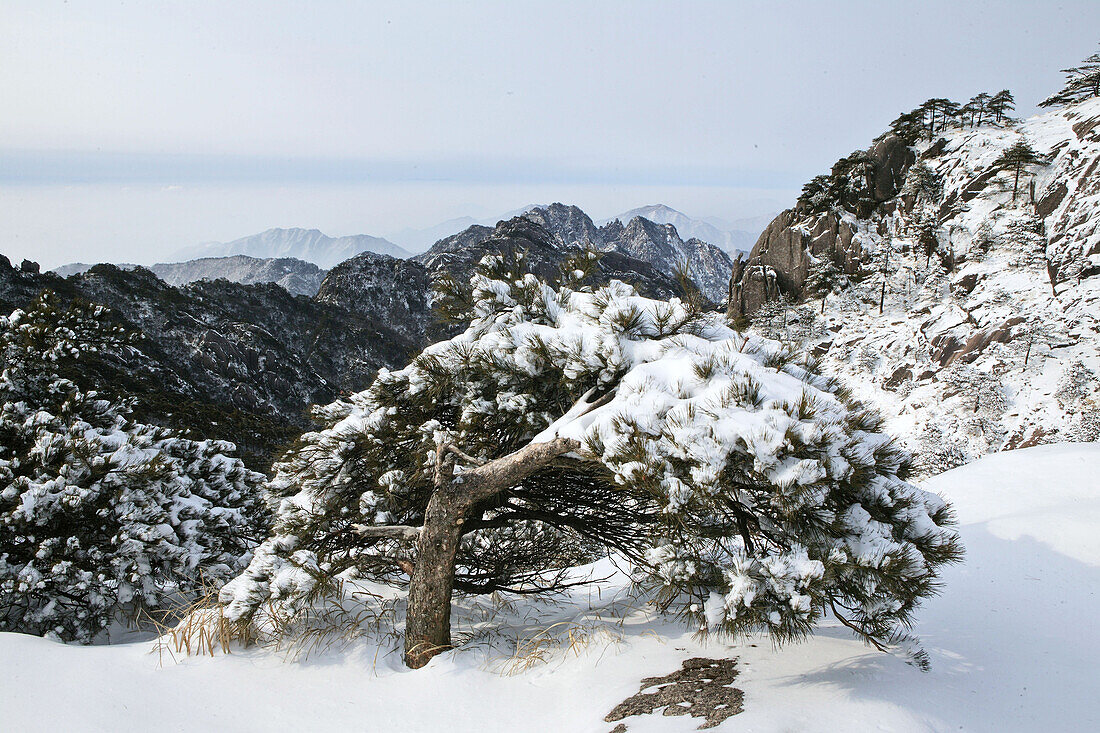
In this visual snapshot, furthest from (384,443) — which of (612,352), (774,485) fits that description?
(774,485)

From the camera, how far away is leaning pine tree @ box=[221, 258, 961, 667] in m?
2.29

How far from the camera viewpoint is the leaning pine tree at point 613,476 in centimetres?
229

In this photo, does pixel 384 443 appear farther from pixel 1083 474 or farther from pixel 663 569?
pixel 1083 474

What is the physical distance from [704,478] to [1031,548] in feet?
12.3

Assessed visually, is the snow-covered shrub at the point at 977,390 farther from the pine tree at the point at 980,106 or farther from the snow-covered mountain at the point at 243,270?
the snow-covered mountain at the point at 243,270

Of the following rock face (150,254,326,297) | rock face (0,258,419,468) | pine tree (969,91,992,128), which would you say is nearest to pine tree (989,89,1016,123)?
pine tree (969,91,992,128)

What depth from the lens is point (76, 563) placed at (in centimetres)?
509

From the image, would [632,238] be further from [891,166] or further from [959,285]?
[959,285]

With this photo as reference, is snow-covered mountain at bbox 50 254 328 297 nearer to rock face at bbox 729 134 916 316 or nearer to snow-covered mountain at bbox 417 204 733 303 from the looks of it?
snow-covered mountain at bbox 417 204 733 303

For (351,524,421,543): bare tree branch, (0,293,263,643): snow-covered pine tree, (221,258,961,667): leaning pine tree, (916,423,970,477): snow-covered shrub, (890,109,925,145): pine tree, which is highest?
(890,109,925,145): pine tree

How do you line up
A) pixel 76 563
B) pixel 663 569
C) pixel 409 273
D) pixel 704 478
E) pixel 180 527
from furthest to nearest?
pixel 409 273 < pixel 180 527 < pixel 76 563 < pixel 663 569 < pixel 704 478

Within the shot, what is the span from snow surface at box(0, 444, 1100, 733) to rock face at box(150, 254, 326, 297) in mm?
143019

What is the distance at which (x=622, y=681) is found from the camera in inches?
110

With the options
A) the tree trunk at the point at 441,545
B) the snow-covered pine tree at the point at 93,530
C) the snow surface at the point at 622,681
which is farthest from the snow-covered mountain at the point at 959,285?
the snow-covered pine tree at the point at 93,530
